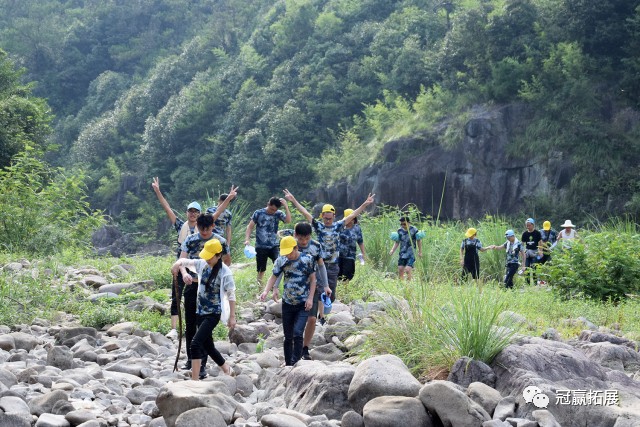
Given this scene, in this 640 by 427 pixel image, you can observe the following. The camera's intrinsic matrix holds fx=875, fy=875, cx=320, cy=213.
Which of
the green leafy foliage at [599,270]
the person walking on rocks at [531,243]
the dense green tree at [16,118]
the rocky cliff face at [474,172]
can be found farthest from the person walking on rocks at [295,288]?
the rocky cliff face at [474,172]

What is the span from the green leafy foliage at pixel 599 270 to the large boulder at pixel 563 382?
5.90 metres

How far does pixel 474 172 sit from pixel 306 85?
14185mm

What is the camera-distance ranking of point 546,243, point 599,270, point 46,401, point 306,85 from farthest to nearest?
point 306,85, point 546,243, point 599,270, point 46,401

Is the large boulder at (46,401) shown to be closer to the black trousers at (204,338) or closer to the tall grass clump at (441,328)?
the black trousers at (204,338)

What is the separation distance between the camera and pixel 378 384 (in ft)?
22.5

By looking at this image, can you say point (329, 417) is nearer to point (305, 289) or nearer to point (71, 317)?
point (305, 289)

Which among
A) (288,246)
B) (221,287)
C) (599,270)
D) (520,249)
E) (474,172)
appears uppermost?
(288,246)

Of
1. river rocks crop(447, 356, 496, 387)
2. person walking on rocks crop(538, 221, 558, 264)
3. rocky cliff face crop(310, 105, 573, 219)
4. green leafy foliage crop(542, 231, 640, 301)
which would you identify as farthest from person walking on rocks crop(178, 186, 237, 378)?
rocky cliff face crop(310, 105, 573, 219)

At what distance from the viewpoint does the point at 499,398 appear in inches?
269

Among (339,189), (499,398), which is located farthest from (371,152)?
(499,398)

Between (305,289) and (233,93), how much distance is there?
4569 cm

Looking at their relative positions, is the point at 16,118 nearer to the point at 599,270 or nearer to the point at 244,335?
the point at 244,335

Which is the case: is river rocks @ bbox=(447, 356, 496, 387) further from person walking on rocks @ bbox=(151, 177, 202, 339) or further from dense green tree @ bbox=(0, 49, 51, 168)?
dense green tree @ bbox=(0, 49, 51, 168)

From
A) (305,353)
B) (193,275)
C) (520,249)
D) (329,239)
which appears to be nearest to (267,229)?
(329,239)
